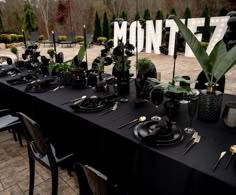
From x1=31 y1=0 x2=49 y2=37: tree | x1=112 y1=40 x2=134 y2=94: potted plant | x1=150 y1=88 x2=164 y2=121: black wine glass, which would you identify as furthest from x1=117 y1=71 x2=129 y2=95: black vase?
x1=31 y1=0 x2=49 y2=37: tree

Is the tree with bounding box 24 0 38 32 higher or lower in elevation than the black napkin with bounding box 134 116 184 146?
higher

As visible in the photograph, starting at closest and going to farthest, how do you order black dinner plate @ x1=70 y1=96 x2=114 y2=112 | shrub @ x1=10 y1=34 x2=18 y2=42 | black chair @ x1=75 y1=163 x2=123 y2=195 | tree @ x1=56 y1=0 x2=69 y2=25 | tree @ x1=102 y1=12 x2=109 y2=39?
black chair @ x1=75 y1=163 x2=123 y2=195 < black dinner plate @ x1=70 y1=96 x2=114 y2=112 < tree @ x1=102 y1=12 x2=109 y2=39 < shrub @ x1=10 y1=34 x2=18 y2=42 < tree @ x1=56 y1=0 x2=69 y2=25

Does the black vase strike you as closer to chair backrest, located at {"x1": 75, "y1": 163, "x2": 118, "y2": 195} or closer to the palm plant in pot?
the palm plant in pot

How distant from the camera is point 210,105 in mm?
1306

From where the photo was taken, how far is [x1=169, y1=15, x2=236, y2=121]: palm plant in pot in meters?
1.22

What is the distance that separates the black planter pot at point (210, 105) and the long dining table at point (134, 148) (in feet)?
0.13

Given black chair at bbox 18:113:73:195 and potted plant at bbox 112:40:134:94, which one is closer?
black chair at bbox 18:113:73:195

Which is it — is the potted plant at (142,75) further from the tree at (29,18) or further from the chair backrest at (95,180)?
the tree at (29,18)

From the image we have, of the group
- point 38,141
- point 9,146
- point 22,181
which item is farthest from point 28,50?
point 38,141

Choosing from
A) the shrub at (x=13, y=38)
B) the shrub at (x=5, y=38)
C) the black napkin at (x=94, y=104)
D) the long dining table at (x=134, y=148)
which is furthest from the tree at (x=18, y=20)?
the black napkin at (x=94, y=104)

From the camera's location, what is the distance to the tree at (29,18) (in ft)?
44.9

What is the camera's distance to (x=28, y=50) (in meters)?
2.89

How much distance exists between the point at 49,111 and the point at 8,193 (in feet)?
2.50

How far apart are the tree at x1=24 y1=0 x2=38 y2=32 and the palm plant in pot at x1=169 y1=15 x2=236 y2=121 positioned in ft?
47.9
